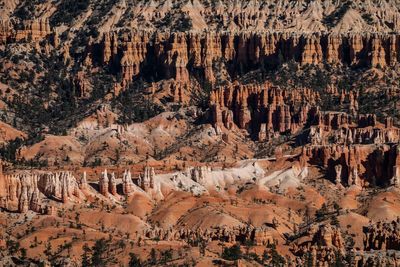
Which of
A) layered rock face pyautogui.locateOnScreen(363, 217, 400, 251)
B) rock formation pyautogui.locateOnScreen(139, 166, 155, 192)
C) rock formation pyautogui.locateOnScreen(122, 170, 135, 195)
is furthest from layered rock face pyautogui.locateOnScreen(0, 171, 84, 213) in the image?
layered rock face pyautogui.locateOnScreen(363, 217, 400, 251)

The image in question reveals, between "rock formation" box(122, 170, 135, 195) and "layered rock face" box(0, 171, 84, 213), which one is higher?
"layered rock face" box(0, 171, 84, 213)

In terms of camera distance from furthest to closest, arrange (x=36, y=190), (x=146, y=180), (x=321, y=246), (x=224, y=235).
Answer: (x=146, y=180) < (x=36, y=190) < (x=224, y=235) < (x=321, y=246)

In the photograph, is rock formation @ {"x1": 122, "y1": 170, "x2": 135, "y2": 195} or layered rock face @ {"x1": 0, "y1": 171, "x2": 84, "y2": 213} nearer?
layered rock face @ {"x1": 0, "y1": 171, "x2": 84, "y2": 213}

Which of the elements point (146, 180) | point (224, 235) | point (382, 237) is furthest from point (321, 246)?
point (146, 180)

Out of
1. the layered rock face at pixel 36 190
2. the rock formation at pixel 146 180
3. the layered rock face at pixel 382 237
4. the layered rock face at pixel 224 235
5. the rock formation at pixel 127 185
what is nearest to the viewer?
the layered rock face at pixel 382 237

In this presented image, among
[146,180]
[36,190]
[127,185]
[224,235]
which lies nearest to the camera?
[224,235]

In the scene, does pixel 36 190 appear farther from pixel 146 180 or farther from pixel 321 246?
pixel 321 246

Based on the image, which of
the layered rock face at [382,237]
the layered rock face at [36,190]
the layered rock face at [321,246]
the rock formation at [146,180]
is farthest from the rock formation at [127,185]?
the layered rock face at [382,237]

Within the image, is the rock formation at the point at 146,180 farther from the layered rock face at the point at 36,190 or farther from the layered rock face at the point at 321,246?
the layered rock face at the point at 321,246

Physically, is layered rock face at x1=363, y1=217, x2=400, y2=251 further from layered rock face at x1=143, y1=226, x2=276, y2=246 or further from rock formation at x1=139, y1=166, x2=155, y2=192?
rock formation at x1=139, y1=166, x2=155, y2=192

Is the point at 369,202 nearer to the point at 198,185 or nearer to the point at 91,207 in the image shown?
the point at 198,185

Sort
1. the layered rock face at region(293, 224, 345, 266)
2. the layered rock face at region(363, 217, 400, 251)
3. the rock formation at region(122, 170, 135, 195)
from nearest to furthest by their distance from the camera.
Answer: the layered rock face at region(293, 224, 345, 266)
the layered rock face at region(363, 217, 400, 251)
the rock formation at region(122, 170, 135, 195)

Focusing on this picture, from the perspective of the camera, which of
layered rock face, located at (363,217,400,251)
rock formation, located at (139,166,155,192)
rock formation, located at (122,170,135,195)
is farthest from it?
rock formation, located at (139,166,155,192)
